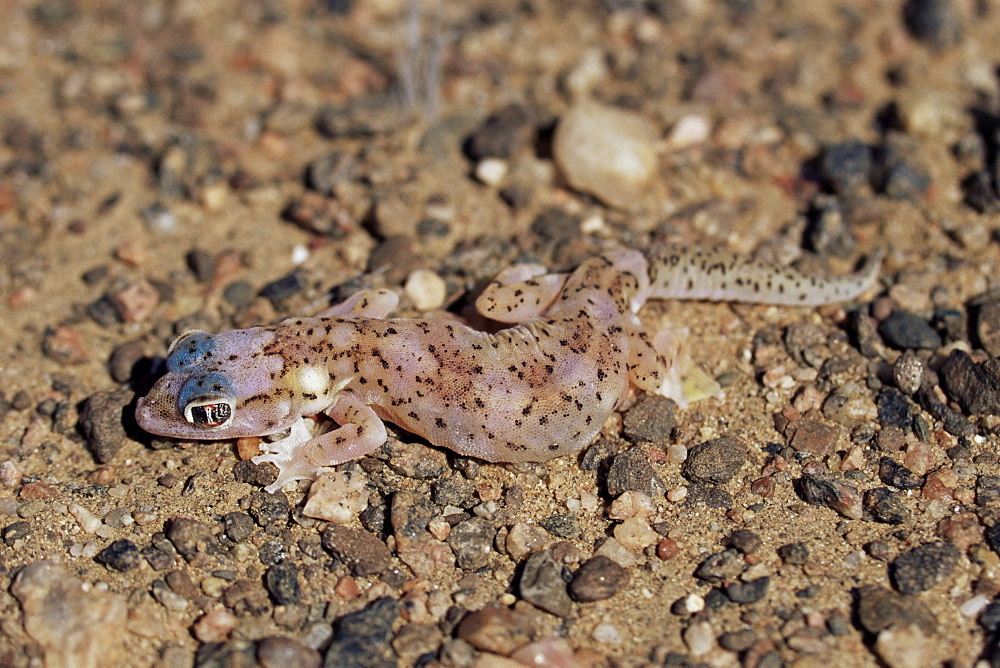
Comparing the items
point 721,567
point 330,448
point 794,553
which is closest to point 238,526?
point 330,448

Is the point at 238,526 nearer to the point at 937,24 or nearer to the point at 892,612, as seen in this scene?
the point at 892,612

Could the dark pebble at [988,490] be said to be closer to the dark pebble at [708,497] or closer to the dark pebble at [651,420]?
the dark pebble at [708,497]

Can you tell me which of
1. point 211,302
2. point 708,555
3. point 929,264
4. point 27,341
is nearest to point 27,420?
point 27,341

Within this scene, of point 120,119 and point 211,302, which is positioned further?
point 120,119

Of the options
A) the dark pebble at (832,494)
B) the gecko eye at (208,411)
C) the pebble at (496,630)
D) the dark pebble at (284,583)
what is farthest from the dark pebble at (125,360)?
the dark pebble at (832,494)

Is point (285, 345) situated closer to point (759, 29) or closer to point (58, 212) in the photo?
point (58, 212)

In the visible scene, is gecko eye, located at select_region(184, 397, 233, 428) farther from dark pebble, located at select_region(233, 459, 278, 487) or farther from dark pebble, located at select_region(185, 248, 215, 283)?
dark pebble, located at select_region(185, 248, 215, 283)

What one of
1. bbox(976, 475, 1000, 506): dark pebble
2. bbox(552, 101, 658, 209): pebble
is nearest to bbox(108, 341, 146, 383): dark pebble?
bbox(552, 101, 658, 209): pebble
